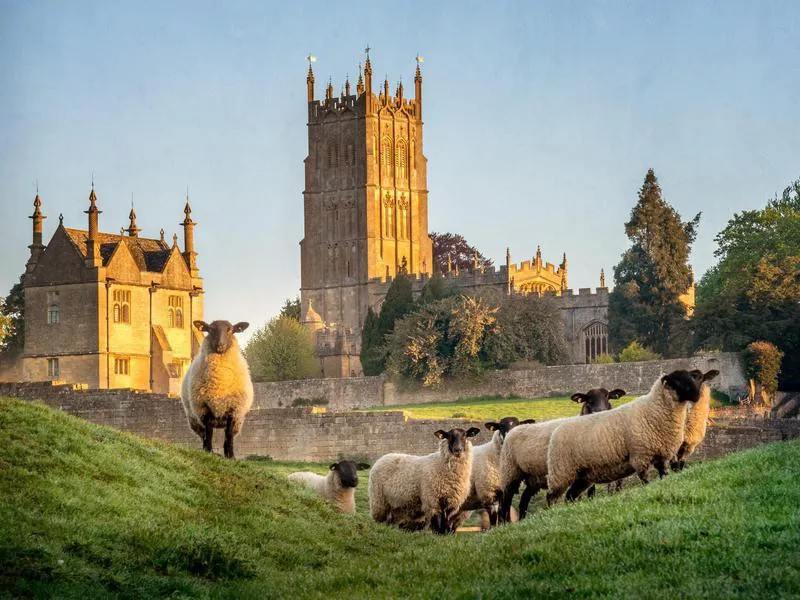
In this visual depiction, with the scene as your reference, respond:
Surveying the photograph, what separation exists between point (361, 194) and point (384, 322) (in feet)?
145

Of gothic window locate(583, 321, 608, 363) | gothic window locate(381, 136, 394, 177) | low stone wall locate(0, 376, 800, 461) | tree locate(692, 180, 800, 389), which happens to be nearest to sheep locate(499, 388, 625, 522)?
low stone wall locate(0, 376, 800, 461)

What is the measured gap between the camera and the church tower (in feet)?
429

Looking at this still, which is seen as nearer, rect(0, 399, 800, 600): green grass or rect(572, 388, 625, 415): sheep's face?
rect(0, 399, 800, 600): green grass

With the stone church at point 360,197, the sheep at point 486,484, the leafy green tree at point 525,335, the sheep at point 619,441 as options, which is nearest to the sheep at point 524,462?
the sheep at point 486,484

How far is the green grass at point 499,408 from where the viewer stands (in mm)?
58969

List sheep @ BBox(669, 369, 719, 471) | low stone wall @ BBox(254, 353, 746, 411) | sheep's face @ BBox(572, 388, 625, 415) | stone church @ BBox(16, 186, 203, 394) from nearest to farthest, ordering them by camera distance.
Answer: sheep @ BBox(669, 369, 719, 471) → sheep's face @ BBox(572, 388, 625, 415) → low stone wall @ BBox(254, 353, 746, 411) → stone church @ BBox(16, 186, 203, 394)

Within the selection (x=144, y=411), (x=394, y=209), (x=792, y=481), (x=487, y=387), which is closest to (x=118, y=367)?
(x=487, y=387)

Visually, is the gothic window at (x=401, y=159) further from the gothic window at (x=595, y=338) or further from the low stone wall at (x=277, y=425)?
the low stone wall at (x=277, y=425)

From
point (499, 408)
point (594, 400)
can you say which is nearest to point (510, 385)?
point (499, 408)

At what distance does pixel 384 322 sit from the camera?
88875 mm

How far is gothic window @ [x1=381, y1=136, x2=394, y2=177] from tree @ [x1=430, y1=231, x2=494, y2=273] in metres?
8.98

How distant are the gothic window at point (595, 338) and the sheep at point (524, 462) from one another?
75.6 meters

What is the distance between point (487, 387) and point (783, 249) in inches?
733

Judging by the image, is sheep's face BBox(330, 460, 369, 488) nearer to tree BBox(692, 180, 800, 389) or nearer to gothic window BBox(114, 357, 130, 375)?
tree BBox(692, 180, 800, 389)
